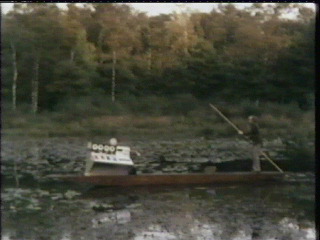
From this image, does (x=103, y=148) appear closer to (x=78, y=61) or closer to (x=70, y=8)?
(x=78, y=61)

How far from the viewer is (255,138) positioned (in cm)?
508

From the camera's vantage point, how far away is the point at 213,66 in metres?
4.87

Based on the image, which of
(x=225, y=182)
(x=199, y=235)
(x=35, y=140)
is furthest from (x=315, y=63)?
(x=35, y=140)

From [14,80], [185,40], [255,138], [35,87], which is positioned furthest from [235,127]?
[14,80]

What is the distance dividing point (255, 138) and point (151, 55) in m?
1.13

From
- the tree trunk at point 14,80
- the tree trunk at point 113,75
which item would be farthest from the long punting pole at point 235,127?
the tree trunk at point 14,80

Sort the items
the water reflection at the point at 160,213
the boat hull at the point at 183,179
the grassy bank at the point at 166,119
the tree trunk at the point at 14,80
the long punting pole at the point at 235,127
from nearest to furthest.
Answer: the water reflection at the point at 160,213 → the tree trunk at the point at 14,80 → the grassy bank at the point at 166,119 → the long punting pole at the point at 235,127 → the boat hull at the point at 183,179

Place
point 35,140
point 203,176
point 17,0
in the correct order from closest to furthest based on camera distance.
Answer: point 17,0, point 35,140, point 203,176

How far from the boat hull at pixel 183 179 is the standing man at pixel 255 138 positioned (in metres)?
0.09

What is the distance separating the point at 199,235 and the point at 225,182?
846 mm

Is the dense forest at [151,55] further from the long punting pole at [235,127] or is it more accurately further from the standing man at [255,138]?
the standing man at [255,138]

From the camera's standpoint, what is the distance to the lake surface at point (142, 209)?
174 inches

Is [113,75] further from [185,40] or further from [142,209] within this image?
[142,209]

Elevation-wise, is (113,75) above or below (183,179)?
above
